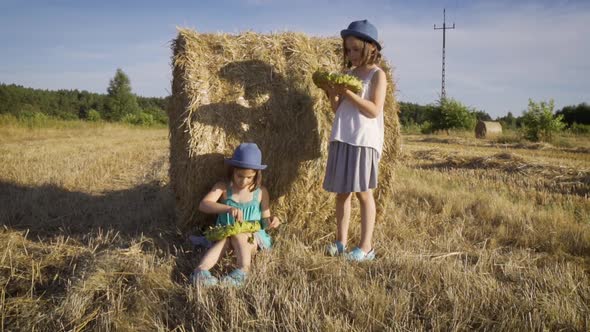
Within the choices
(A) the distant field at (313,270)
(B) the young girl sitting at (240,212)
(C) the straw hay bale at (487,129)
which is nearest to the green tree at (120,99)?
(C) the straw hay bale at (487,129)

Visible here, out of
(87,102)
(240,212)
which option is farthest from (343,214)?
(87,102)

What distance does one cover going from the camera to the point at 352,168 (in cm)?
340

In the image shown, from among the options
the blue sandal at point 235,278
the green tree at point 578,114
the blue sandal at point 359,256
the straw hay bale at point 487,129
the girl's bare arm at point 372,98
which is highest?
the green tree at point 578,114

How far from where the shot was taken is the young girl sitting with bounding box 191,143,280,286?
3.00m

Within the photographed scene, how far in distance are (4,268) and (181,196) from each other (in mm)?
1471

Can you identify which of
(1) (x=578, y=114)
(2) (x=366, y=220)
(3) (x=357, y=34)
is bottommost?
(2) (x=366, y=220)

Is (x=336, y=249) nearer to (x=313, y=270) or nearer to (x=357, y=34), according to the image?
(x=313, y=270)

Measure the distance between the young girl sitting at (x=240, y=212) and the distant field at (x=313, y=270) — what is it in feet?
0.46

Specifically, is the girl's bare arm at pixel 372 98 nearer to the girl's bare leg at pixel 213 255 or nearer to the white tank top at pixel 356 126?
the white tank top at pixel 356 126

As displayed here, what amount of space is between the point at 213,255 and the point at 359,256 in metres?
1.14

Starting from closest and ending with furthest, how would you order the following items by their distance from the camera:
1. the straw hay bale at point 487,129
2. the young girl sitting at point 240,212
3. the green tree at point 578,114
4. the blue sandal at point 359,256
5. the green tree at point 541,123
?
1. the young girl sitting at point 240,212
2. the blue sandal at point 359,256
3. the green tree at point 541,123
4. the straw hay bale at point 487,129
5. the green tree at point 578,114

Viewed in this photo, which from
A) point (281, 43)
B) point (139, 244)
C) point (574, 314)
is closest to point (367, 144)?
point (281, 43)

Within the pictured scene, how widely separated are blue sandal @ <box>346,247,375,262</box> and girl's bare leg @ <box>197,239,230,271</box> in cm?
97

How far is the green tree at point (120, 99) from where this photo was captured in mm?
56531
